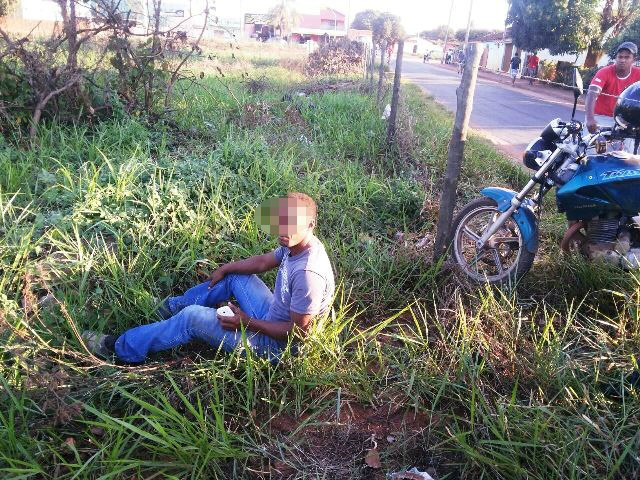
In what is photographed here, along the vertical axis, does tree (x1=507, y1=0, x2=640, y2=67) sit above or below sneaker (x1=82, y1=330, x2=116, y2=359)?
above

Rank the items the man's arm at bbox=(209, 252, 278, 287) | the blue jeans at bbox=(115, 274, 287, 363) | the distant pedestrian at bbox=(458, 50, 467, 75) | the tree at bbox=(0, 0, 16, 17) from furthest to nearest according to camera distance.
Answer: the tree at bbox=(0, 0, 16, 17) < the distant pedestrian at bbox=(458, 50, 467, 75) < the man's arm at bbox=(209, 252, 278, 287) < the blue jeans at bbox=(115, 274, 287, 363)

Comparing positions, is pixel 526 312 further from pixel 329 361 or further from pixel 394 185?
pixel 394 185

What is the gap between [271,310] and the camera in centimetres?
240

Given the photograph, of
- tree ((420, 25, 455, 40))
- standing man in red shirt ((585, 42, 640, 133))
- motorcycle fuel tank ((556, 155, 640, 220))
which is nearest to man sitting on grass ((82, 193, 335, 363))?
motorcycle fuel tank ((556, 155, 640, 220))

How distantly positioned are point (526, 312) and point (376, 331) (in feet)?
3.71

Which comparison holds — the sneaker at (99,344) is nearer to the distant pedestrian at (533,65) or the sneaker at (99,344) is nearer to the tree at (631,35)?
the tree at (631,35)

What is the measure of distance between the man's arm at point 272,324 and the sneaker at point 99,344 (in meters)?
0.58

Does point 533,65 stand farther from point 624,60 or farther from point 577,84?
point 577,84

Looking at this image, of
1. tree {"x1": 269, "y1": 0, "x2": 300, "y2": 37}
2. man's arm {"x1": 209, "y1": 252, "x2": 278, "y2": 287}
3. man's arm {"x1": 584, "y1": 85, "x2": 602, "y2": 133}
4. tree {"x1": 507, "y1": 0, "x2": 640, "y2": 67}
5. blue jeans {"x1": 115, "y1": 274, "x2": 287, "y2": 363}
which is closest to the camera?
blue jeans {"x1": 115, "y1": 274, "x2": 287, "y2": 363}

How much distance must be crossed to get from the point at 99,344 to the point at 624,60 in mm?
5188

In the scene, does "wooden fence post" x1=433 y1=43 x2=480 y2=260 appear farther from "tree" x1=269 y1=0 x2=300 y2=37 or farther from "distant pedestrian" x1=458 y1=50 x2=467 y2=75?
"tree" x1=269 y1=0 x2=300 y2=37

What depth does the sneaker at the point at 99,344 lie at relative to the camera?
7.72 ft

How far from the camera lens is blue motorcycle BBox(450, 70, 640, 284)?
2891 mm

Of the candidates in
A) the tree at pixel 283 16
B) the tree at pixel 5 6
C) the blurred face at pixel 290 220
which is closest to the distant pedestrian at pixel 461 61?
the blurred face at pixel 290 220
